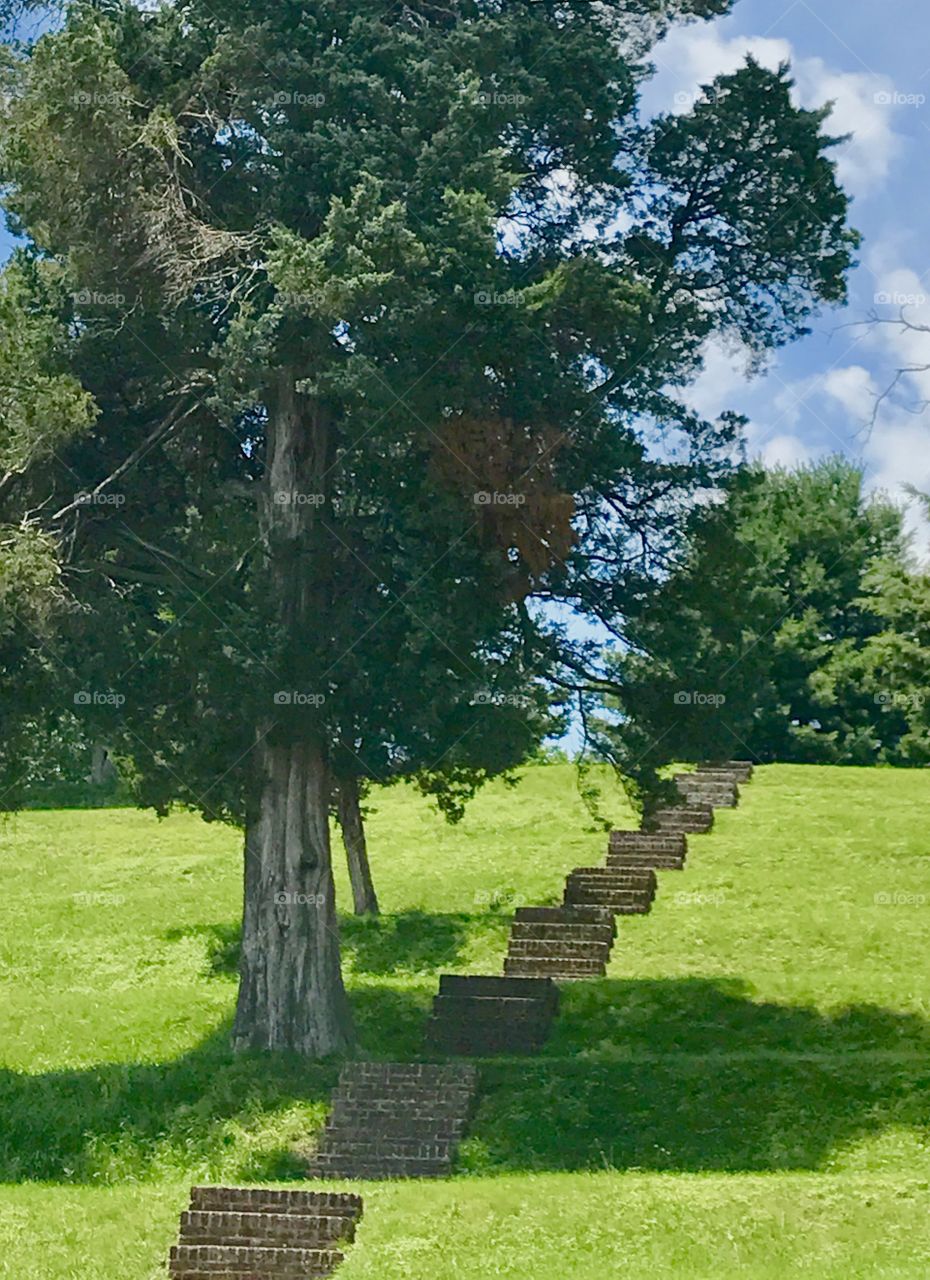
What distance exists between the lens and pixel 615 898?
117 ft

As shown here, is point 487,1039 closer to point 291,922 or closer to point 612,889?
point 291,922

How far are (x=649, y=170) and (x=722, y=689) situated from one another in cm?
808

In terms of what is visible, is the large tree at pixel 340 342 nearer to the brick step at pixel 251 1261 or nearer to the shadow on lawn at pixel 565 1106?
the shadow on lawn at pixel 565 1106

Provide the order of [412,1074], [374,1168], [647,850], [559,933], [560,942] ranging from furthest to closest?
1. [647,850]
2. [559,933]
3. [560,942]
4. [412,1074]
5. [374,1168]

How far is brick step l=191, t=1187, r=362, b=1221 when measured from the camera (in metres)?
19.9

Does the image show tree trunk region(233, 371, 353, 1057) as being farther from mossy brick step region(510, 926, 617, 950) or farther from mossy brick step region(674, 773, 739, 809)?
mossy brick step region(674, 773, 739, 809)

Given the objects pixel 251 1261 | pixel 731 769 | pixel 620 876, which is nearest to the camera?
pixel 251 1261

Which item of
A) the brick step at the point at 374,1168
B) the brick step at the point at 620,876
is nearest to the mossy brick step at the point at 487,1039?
the brick step at the point at 374,1168

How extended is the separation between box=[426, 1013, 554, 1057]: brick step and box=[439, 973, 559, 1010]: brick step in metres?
0.86

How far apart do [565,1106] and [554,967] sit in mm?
8231

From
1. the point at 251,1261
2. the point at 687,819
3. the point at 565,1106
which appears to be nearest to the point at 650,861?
the point at 687,819

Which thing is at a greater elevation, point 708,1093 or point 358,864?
point 358,864

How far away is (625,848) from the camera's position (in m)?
38.6

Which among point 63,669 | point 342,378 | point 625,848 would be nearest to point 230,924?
point 625,848
